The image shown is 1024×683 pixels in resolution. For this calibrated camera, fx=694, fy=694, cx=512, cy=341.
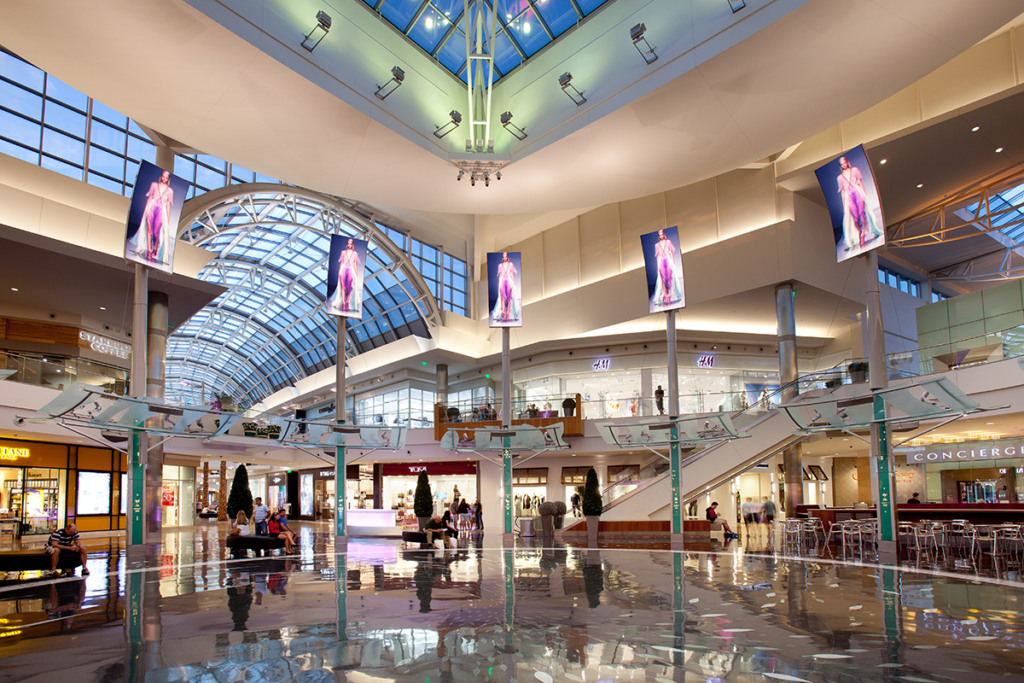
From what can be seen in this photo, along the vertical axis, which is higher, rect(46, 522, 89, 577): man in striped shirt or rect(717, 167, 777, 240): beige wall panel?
rect(717, 167, 777, 240): beige wall panel

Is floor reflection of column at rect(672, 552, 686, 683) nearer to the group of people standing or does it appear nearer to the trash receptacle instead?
the group of people standing

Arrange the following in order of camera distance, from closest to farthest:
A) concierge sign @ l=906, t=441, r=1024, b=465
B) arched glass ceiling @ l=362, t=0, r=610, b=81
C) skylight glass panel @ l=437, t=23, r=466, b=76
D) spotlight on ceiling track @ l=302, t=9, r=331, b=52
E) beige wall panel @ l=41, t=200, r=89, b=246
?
spotlight on ceiling track @ l=302, t=9, r=331, b=52
concierge sign @ l=906, t=441, r=1024, b=465
beige wall panel @ l=41, t=200, r=89, b=246
arched glass ceiling @ l=362, t=0, r=610, b=81
skylight glass panel @ l=437, t=23, r=466, b=76

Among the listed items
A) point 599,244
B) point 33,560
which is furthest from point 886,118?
point 33,560

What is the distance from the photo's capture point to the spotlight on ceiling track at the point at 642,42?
63.1 ft

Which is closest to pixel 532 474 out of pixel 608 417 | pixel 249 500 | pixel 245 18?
pixel 608 417

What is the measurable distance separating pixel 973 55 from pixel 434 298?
82.9 feet

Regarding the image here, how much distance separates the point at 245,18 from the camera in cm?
1730

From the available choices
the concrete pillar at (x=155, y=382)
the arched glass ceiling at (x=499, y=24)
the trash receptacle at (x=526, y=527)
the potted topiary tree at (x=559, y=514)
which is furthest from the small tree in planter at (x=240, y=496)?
the arched glass ceiling at (x=499, y=24)

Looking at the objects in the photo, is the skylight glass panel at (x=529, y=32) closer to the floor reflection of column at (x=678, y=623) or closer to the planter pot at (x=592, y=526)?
the planter pot at (x=592, y=526)

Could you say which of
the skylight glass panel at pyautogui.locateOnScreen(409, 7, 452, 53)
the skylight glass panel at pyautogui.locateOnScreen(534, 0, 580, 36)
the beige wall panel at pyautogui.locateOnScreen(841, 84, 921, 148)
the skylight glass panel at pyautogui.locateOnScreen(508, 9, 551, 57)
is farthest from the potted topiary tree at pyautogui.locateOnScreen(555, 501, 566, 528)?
the skylight glass panel at pyautogui.locateOnScreen(409, 7, 452, 53)

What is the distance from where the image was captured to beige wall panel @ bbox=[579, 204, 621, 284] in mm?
33844

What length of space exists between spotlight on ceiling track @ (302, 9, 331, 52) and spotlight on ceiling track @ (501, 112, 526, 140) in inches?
253

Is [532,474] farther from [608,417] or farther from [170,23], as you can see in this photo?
[170,23]

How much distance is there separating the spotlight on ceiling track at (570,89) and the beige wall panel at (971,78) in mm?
11311
